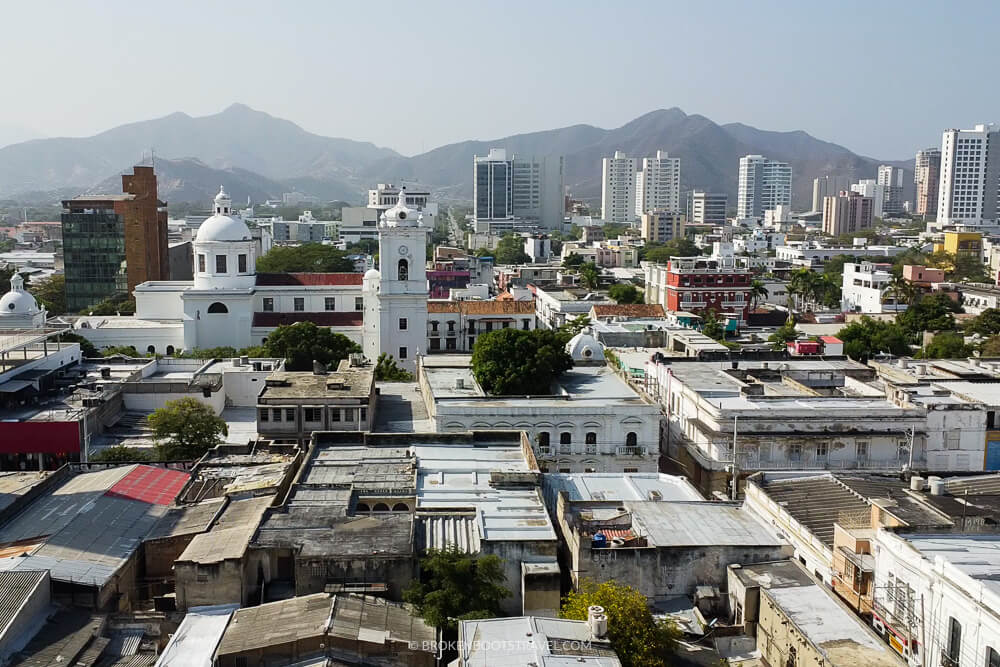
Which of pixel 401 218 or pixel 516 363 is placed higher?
pixel 401 218

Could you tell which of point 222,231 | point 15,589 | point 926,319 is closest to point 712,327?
point 926,319

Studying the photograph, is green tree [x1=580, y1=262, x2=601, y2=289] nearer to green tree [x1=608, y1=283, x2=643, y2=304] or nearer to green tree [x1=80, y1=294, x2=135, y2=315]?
green tree [x1=608, y1=283, x2=643, y2=304]

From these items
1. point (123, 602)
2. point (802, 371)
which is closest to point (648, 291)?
point (802, 371)

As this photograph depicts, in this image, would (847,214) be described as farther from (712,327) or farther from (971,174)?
(712,327)

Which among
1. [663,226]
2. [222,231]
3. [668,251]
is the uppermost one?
[663,226]

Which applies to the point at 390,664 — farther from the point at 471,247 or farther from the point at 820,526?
the point at 471,247
